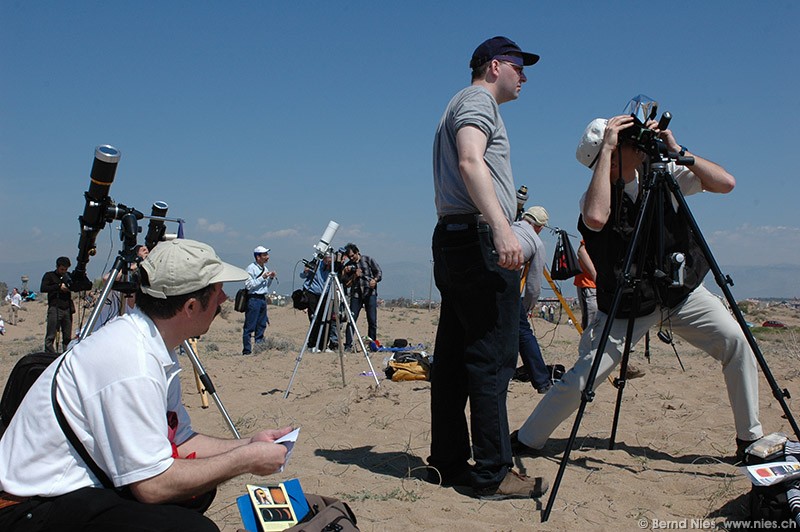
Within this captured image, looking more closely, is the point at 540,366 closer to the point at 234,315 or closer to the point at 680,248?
the point at 680,248

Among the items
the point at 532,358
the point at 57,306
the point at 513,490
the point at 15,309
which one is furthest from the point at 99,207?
the point at 15,309

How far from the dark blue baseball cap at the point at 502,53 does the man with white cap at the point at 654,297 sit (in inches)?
21.0

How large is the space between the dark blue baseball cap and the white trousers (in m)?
1.55

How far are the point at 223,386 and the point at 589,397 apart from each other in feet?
16.5

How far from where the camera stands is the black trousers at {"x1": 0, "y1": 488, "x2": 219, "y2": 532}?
77.2 inches

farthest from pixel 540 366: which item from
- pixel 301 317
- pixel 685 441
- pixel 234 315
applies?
pixel 234 315

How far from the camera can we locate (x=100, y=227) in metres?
3.93

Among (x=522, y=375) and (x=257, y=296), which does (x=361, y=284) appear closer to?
(x=257, y=296)

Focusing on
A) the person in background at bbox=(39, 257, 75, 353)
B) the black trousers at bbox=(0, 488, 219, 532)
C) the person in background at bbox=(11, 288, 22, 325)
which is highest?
the black trousers at bbox=(0, 488, 219, 532)

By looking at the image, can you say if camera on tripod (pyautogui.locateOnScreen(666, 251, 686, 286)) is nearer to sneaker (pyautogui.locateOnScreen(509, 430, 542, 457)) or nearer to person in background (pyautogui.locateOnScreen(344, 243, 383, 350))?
sneaker (pyautogui.locateOnScreen(509, 430, 542, 457))

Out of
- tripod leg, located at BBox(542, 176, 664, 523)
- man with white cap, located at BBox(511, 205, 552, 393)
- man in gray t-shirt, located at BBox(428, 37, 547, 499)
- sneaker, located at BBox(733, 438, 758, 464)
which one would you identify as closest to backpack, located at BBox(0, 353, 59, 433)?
man in gray t-shirt, located at BBox(428, 37, 547, 499)

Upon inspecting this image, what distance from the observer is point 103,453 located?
1.98m

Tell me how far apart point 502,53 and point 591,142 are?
2.29ft

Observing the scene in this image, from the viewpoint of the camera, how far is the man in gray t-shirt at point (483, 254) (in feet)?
11.0
